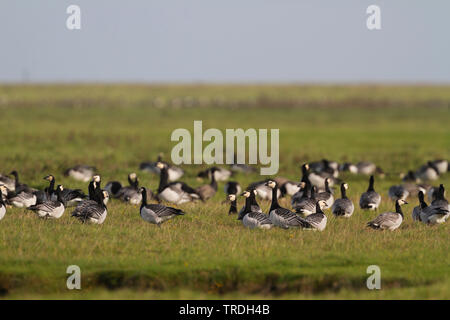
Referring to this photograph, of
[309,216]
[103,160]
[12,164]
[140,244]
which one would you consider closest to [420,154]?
[103,160]

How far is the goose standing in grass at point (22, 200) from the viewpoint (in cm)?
2277

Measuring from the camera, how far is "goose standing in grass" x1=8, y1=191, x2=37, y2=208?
896 inches

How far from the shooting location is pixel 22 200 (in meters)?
22.8

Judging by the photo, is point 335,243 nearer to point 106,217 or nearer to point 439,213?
point 439,213

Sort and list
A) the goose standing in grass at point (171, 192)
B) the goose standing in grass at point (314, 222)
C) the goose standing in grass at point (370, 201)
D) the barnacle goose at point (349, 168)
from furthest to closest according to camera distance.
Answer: the barnacle goose at point (349, 168) → the goose standing in grass at point (171, 192) → the goose standing in grass at point (370, 201) → the goose standing in grass at point (314, 222)

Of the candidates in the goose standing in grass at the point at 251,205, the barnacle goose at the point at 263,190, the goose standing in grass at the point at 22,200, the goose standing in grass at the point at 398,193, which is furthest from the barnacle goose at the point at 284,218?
the goose standing in grass at the point at 398,193

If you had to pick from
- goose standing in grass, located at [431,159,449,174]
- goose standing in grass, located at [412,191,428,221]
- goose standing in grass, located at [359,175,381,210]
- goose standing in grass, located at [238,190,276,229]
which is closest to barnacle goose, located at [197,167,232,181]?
goose standing in grass, located at [359,175,381,210]

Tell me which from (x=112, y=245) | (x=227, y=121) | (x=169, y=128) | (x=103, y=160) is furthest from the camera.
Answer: (x=227, y=121)

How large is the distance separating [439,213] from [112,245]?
955 cm

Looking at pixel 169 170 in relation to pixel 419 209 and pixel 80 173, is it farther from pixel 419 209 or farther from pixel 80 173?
pixel 419 209

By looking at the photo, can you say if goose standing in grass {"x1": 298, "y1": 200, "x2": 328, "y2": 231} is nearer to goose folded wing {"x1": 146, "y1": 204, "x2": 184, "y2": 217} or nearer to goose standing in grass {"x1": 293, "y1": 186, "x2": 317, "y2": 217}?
goose standing in grass {"x1": 293, "y1": 186, "x2": 317, "y2": 217}

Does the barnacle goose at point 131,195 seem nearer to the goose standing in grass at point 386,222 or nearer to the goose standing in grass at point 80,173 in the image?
the goose standing in grass at point 80,173

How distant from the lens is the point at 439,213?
20312 millimetres

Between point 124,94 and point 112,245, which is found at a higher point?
point 124,94
